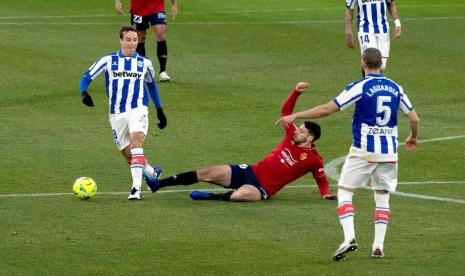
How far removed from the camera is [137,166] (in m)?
16.5

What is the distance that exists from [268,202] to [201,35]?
15.2 meters

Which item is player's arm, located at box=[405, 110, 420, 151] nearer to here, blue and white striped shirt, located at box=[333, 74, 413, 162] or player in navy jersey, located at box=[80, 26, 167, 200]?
blue and white striped shirt, located at box=[333, 74, 413, 162]

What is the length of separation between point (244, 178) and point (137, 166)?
1347mm

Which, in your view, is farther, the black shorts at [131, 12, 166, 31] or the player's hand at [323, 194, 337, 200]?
the black shorts at [131, 12, 166, 31]

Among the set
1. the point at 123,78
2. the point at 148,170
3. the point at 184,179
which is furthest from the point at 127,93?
the point at 184,179

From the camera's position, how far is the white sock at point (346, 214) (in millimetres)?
13094

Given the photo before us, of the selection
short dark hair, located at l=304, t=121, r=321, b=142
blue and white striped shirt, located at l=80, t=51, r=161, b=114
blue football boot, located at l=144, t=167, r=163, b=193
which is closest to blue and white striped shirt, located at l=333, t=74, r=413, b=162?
short dark hair, located at l=304, t=121, r=321, b=142

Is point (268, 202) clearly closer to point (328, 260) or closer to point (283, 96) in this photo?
point (328, 260)

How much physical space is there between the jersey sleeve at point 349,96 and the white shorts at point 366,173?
0.60 metres

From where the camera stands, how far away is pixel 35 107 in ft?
76.4

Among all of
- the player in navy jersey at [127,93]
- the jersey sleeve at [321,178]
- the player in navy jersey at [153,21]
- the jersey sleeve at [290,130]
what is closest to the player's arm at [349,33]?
the player in navy jersey at [153,21]

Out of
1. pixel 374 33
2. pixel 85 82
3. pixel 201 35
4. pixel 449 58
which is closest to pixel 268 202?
pixel 85 82

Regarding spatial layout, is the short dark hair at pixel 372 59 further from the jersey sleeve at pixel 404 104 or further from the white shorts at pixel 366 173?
the white shorts at pixel 366 173

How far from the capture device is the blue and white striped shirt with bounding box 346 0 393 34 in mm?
22812
